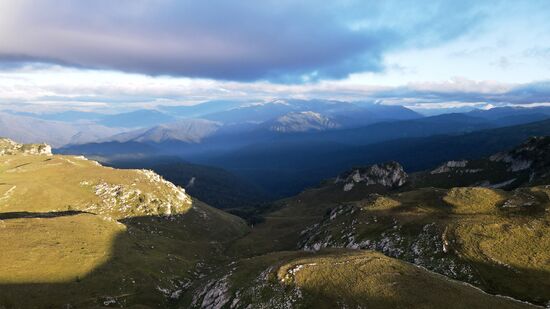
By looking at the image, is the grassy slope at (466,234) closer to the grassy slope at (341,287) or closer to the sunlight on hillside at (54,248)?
the grassy slope at (341,287)

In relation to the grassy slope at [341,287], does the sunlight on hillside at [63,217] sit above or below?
below

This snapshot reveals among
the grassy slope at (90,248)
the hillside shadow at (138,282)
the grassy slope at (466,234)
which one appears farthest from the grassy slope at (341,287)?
the grassy slope at (90,248)

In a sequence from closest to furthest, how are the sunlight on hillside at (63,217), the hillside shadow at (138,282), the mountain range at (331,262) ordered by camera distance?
the mountain range at (331,262) < the hillside shadow at (138,282) < the sunlight on hillside at (63,217)

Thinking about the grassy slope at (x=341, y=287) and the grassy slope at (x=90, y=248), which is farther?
the grassy slope at (x=90, y=248)

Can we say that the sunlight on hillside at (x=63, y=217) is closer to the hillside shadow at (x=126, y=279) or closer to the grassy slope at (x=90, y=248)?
the grassy slope at (x=90, y=248)

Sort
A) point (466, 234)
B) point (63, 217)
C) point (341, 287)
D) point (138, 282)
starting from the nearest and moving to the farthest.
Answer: point (341, 287), point (466, 234), point (138, 282), point (63, 217)

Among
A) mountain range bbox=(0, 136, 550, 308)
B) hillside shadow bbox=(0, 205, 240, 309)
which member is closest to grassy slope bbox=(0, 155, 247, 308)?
hillside shadow bbox=(0, 205, 240, 309)

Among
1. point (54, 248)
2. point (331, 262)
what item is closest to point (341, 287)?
point (331, 262)

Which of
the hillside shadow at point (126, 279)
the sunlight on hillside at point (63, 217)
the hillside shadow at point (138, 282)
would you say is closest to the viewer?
the hillside shadow at point (138, 282)

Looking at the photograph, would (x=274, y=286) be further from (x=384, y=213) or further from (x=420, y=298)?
(x=384, y=213)

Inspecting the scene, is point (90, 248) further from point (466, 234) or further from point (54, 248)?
point (466, 234)
